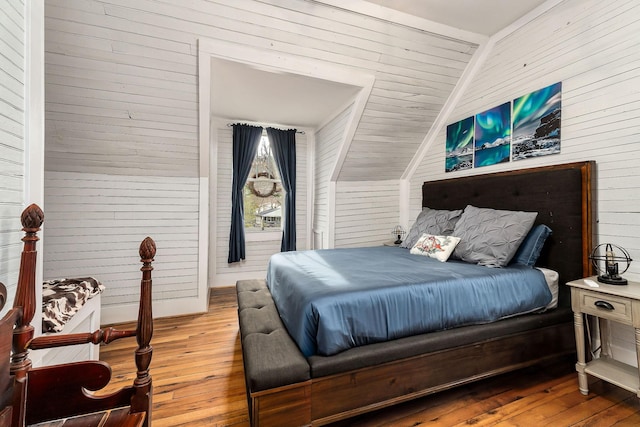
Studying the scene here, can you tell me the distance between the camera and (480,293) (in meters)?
1.63

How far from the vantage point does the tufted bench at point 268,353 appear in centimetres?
113

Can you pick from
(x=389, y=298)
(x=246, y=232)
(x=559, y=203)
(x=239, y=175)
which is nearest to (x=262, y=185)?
(x=239, y=175)

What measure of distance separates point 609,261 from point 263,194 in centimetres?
357

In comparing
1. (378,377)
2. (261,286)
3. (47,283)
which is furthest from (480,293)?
(47,283)

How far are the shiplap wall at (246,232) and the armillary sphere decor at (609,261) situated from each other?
3.11m

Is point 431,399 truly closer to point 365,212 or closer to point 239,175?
point 365,212

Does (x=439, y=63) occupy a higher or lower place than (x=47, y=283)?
higher

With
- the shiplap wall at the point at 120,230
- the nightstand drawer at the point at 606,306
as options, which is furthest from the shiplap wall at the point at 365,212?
the nightstand drawer at the point at 606,306

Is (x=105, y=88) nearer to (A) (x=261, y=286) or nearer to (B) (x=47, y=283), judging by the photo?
(B) (x=47, y=283)

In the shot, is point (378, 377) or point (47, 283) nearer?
point (378, 377)

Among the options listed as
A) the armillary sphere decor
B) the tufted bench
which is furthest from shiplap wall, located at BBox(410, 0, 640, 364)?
the tufted bench

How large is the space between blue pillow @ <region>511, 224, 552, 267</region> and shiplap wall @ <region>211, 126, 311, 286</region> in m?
2.71

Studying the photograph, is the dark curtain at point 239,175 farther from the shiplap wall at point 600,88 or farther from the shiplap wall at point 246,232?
the shiplap wall at point 600,88

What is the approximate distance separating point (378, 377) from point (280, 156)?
3.14 metres
